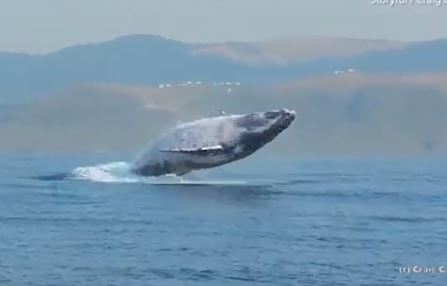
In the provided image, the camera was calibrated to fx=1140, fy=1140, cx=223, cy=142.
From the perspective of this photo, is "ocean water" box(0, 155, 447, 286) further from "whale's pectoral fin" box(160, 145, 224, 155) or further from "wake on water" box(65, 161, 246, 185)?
"whale's pectoral fin" box(160, 145, 224, 155)

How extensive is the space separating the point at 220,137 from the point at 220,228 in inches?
312

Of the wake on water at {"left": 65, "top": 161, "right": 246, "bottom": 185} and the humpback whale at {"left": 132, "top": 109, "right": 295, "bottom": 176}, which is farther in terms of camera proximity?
the wake on water at {"left": 65, "top": 161, "right": 246, "bottom": 185}

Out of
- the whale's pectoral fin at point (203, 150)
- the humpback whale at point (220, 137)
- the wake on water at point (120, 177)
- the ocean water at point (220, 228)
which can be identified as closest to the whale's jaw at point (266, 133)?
the humpback whale at point (220, 137)

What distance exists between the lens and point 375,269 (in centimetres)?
1961

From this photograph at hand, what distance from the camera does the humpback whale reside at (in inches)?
1270

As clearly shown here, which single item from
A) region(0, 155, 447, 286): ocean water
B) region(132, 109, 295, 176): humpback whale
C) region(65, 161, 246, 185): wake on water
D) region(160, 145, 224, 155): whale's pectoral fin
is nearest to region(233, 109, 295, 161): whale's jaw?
region(132, 109, 295, 176): humpback whale

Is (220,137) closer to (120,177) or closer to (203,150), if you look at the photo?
(203,150)

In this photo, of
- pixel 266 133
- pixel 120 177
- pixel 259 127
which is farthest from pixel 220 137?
pixel 120 177

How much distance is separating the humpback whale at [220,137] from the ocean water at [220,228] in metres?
0.99

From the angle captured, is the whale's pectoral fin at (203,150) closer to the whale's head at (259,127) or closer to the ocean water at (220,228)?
the whale's head at (259,127)

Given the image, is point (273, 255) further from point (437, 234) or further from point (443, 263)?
Result: point (437, 234)

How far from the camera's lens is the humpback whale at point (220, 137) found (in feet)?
106

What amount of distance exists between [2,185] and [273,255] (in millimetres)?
16826

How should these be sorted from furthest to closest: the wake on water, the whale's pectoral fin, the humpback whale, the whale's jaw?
the wake on water < the whale's pectoral fin < the humpback whale < the whale's jaw
